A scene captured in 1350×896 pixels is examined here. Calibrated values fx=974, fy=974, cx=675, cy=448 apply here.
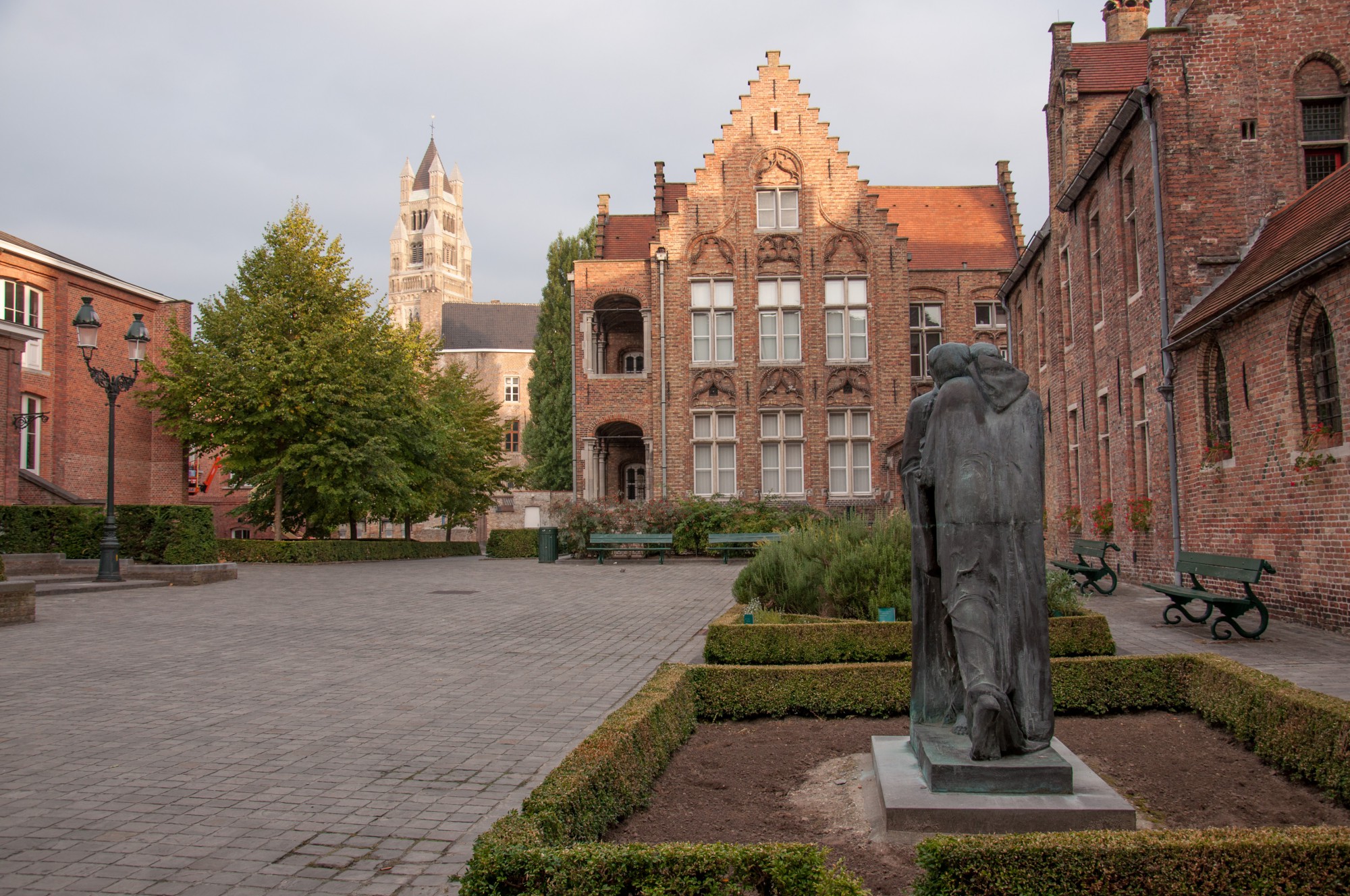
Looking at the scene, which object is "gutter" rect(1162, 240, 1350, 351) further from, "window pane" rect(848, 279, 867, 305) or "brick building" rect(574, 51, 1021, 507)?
"window pane" rect(848, 279, 867, 305)

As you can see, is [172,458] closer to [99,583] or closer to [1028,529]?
[99,583]

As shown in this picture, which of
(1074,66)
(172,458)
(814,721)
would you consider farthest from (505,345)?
(814,721)

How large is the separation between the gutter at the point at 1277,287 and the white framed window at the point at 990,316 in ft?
71.4

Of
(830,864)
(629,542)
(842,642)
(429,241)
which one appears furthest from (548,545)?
(429,241)

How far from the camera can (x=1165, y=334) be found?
16297 mm

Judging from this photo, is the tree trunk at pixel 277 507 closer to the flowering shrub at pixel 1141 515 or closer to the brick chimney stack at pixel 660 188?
the brick chimney stack at pixel 660 188

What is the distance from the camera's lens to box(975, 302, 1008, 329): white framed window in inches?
1451

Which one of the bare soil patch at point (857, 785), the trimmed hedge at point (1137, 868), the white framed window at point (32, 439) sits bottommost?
the bare soil patch at point (857, 785)

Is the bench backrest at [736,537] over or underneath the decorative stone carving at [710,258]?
underneath

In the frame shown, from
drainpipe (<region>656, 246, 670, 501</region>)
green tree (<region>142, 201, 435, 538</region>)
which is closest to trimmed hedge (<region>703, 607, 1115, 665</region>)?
green tree (<region>142, 201, 435, 538</region>)

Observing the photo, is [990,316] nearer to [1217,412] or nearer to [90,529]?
[1217,412]

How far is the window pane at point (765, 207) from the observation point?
3391 centimetres

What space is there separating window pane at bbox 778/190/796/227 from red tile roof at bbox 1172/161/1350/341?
63.8 feet

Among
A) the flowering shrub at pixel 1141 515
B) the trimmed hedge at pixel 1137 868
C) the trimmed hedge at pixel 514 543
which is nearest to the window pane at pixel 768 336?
the trimmed hedge at pixel 514 543
